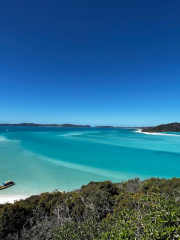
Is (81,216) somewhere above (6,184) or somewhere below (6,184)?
above

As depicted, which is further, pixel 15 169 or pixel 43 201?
pixel 15 169

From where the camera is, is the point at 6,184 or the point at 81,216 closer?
the point at 81,216

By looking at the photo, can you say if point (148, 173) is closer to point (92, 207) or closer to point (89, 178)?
point (89, 178)

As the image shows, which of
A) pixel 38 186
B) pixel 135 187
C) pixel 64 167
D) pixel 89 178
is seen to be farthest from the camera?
pixel 64 167

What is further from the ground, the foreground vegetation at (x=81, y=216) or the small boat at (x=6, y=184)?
the foreground vegetation at (x=81, y=216)

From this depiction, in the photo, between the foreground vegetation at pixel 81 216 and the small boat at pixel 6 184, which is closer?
the foreground vegetation at pixel 81 216

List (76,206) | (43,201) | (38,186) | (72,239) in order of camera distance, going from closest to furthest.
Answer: (72,239) → (76,206) → (43,201) → (38,186)

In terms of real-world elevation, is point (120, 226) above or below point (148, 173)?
above

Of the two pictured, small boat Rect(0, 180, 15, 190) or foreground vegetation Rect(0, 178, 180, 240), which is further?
small boat Rect(0, 180, 15, 190)

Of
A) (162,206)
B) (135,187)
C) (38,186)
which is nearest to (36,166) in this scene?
(38,186)

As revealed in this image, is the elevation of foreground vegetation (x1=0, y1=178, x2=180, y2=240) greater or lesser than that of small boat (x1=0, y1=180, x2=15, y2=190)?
greater

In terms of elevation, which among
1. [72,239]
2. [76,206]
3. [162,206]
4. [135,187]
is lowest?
[135,187]
